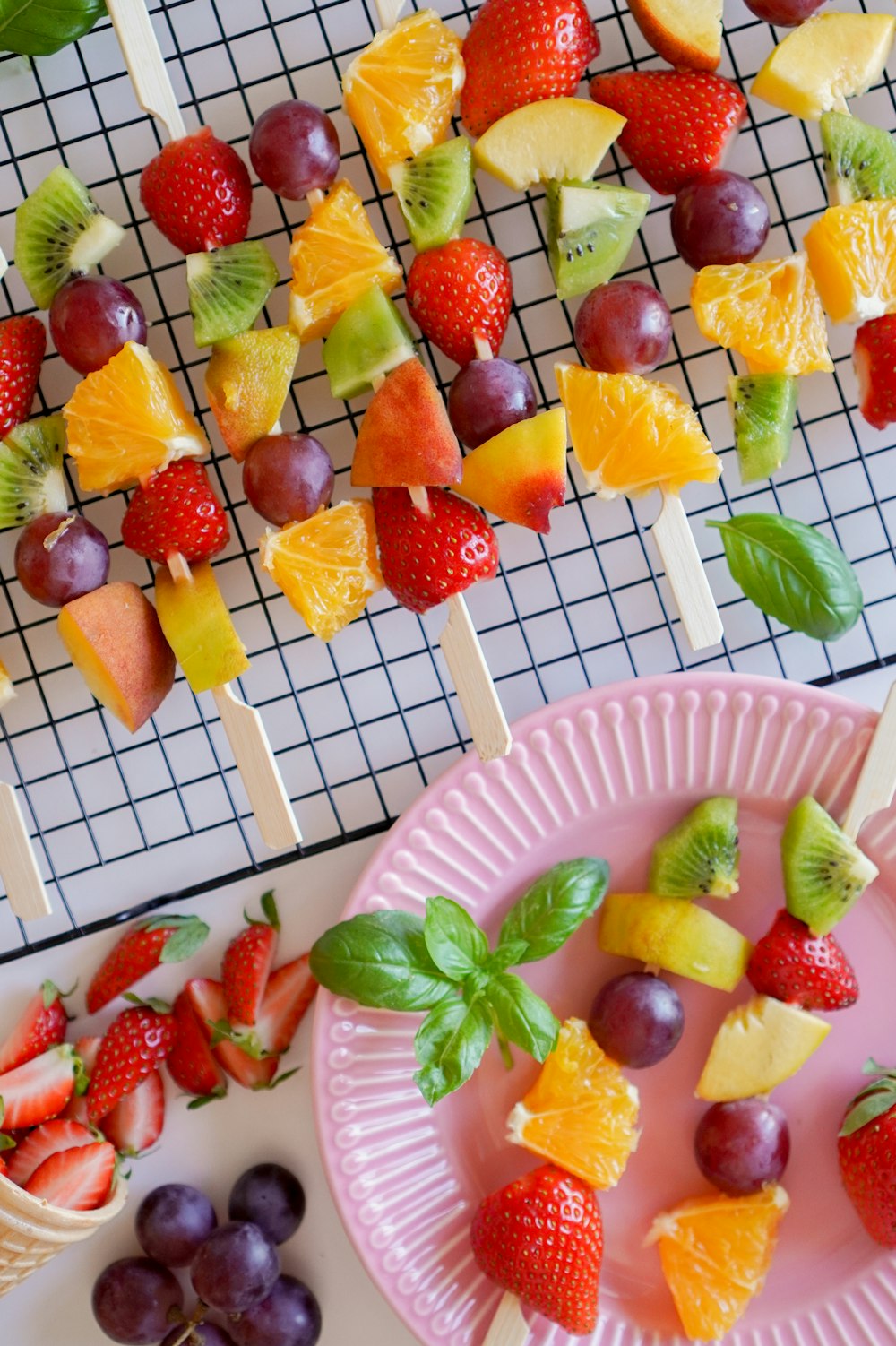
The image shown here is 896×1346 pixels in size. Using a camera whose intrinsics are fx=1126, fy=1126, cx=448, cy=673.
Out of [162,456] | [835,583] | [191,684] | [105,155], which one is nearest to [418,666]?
[191,684]

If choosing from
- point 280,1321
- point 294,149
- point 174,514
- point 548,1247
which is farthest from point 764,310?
point 280,1321

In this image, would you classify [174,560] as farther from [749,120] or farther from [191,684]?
[749,120]

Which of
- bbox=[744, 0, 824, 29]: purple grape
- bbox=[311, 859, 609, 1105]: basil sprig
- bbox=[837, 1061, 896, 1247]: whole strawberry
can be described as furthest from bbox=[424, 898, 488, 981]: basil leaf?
bbox=[744, 0, 824, 29]: purple grape

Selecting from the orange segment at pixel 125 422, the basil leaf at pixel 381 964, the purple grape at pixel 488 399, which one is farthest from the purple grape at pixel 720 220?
the basil leaf at pixel 381 964

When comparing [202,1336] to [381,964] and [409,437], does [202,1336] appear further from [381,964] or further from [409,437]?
[409,437]

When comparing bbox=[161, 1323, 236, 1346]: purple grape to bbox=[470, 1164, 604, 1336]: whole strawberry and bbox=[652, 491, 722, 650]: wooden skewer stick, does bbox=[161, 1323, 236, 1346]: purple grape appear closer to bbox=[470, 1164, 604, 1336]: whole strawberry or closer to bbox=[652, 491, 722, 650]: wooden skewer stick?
bbox=[470, 1164, 604, 1336]: whole strawberry

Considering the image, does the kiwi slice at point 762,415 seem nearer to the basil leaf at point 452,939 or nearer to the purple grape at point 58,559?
the basil leaf at point 452,939
